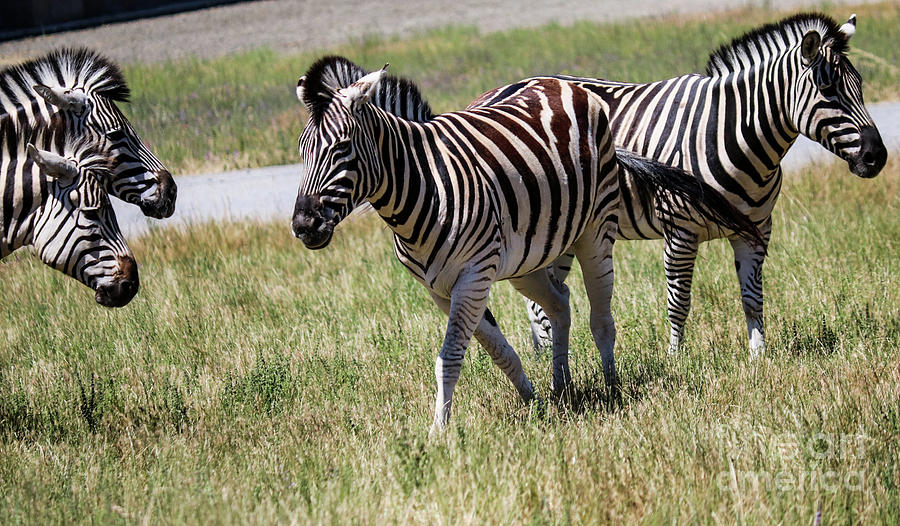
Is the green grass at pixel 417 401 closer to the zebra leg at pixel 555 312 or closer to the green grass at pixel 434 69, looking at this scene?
the zebra leg at pixel 555 312

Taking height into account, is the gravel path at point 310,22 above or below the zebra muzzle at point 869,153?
above

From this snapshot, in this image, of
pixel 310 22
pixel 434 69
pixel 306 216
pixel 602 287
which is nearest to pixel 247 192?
pixel 602 287

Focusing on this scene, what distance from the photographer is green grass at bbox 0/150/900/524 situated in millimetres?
3910

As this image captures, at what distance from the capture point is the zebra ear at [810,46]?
218 inches

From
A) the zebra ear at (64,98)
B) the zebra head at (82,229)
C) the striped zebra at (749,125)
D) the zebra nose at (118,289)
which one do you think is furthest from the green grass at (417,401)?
the zebra ear at (64,98)

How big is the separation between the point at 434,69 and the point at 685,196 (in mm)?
A: 14106

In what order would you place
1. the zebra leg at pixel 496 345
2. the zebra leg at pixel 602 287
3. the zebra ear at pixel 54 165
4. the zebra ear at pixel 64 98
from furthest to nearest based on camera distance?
1. the zebra leg at pixel 602 287
2. the zebra leg at pixel 496 345
3. the zebra ear at pixel 64 98
4. the zebra ear at pixel 54 165

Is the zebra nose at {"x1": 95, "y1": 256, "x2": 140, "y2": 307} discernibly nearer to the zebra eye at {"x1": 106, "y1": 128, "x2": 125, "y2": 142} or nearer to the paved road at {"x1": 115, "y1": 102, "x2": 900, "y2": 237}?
the zebra eye at {"x1": 106, "y1": 128, "x2": 125, "y2": 142}

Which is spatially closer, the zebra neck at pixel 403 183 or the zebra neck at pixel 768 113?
the zebra neck at pixel 403 183

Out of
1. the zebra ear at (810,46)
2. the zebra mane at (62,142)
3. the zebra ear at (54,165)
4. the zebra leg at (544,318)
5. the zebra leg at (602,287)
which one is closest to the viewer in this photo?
the zebra ear at (54,165)

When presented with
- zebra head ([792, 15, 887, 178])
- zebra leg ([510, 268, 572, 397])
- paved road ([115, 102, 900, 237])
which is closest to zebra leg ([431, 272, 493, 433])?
zebra leg ([510, 268, 572, 397])

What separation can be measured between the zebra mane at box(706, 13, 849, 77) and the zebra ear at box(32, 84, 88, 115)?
158 inches

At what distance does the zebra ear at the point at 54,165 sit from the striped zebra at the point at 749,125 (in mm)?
2636

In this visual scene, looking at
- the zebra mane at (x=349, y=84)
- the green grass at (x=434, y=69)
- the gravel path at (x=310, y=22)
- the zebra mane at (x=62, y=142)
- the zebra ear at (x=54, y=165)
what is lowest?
the zebra ear at (x=54, y=165)
